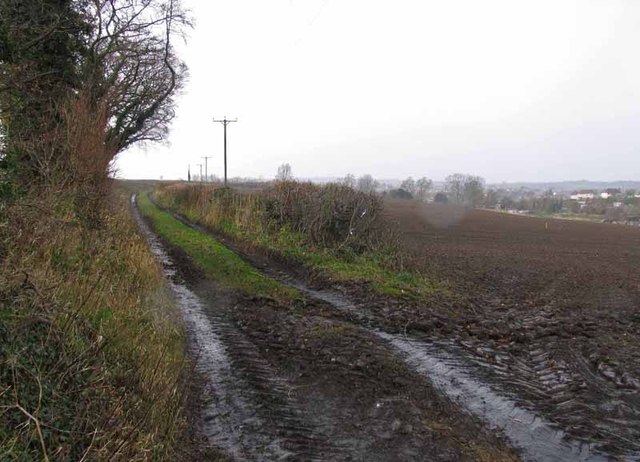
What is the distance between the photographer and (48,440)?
124 inches

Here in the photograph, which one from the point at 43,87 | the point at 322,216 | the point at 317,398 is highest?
Answer: the point at 43,87

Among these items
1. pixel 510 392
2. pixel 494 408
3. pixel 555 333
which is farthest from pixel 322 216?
pixel 494 408

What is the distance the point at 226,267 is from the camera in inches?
518

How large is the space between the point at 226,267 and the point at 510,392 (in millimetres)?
8900

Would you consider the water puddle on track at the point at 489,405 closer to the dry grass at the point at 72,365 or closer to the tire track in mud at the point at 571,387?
the tire track in mud at the point at 571,387

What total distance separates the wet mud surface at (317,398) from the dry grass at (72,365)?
524mm

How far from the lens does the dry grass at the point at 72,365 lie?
3.17 meters

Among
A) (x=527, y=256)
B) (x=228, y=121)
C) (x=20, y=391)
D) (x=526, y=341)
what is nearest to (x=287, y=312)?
(x=526, y=341)

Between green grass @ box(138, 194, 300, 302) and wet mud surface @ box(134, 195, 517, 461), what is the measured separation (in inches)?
81.0

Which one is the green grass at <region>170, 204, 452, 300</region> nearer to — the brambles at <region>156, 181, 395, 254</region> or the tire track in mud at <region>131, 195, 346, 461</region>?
the brambles at <region>156, 181, 395, 254</region>

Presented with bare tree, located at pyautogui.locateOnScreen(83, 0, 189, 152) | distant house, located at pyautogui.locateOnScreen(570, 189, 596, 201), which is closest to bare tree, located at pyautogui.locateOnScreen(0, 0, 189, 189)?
bare tree, located at pyautogui.locateOnScreen(83, 0, 189, 152)

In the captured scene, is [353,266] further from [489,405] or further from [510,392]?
[489,405]

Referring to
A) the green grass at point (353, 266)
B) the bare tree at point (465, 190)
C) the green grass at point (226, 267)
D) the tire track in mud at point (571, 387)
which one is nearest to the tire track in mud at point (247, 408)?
the tire track in mud at point (571, 387)

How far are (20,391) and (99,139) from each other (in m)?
10.4
